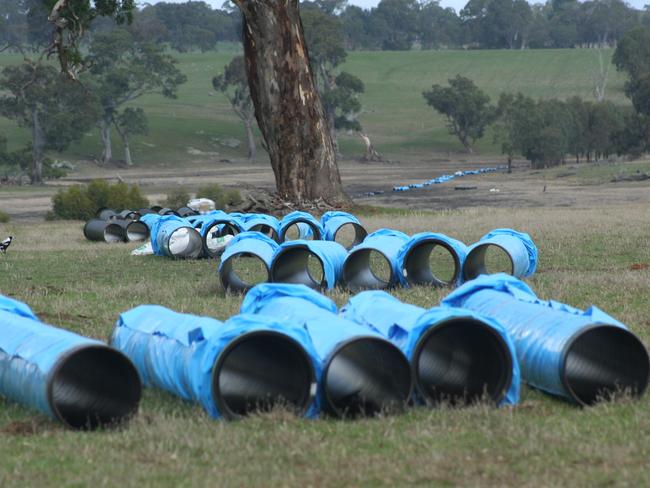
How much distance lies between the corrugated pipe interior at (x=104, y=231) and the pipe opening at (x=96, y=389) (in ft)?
57.5

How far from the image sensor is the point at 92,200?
35062mm

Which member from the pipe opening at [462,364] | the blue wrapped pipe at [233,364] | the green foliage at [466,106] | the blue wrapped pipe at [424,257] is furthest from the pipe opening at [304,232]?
the green foliage at [466,106]

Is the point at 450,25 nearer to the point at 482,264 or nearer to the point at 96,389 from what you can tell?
the point at 482,264

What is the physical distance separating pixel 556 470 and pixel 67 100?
259 feet

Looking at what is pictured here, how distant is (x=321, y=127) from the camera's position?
2930 centimetres

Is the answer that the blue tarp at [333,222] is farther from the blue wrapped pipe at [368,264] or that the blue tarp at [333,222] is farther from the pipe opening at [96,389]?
the pipe opening at [96,389]

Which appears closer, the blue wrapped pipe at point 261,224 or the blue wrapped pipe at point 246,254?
the blue wrapped pipe at point 246,254

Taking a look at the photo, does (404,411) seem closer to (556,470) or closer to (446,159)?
(556,470)

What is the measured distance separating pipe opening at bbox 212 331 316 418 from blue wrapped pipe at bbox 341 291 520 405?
733 mm

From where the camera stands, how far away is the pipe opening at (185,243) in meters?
19.6

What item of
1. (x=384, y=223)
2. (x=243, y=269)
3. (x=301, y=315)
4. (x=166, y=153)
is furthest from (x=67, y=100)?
(x=301, y=315)

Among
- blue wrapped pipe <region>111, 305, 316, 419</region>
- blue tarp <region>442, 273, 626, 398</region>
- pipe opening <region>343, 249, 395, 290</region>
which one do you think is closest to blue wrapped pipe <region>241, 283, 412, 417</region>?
blue wrapped pipe <region>111, 305, 316, 419</region>

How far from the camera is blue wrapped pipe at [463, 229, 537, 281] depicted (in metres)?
14.8

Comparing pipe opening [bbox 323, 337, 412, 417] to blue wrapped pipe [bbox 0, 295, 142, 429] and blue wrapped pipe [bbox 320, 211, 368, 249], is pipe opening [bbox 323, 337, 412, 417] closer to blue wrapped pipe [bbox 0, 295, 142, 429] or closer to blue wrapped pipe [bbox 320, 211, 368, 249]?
blue wrapped pipe [bbox 0, 295, 142, 429]
